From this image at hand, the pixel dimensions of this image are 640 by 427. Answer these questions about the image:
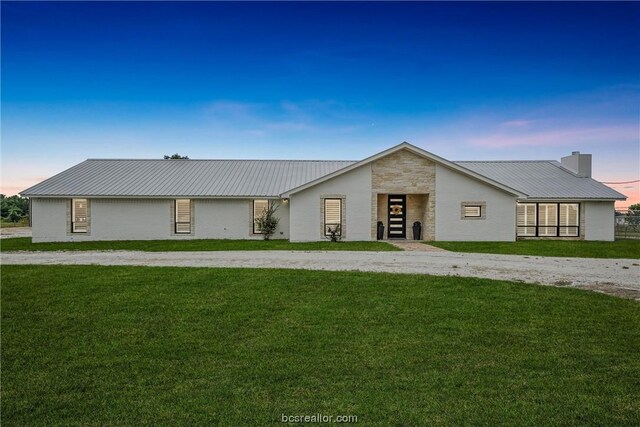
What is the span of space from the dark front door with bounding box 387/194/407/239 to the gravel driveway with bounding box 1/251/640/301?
7.64m

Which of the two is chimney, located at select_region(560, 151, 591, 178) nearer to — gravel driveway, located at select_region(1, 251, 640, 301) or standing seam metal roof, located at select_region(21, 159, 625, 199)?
standing seam metal roof, located at select_region(21, 159, 625, 199)

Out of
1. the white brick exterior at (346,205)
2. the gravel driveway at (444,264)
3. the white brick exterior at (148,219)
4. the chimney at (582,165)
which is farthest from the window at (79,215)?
the chimney at (582,165)

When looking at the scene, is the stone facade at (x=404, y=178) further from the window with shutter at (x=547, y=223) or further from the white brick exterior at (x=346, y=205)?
the window with shutter at (x=547, y=223)

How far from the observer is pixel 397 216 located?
23.8m

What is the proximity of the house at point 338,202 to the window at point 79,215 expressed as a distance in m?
0.06

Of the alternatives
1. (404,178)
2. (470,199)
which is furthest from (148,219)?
(470,199)

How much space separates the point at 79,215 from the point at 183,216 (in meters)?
6.56

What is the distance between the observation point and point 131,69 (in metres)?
21.7

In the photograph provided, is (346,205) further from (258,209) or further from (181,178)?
(181,178)

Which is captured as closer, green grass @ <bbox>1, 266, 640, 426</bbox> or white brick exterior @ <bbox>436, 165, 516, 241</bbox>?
green grass @ <bbox>1, 266, 640, 426</bbox>

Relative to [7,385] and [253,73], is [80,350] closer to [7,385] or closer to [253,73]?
[7,385]

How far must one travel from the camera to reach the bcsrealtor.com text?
3.51m

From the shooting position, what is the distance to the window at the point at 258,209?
24.2m

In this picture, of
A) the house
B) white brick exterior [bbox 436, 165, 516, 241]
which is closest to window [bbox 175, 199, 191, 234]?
the house
